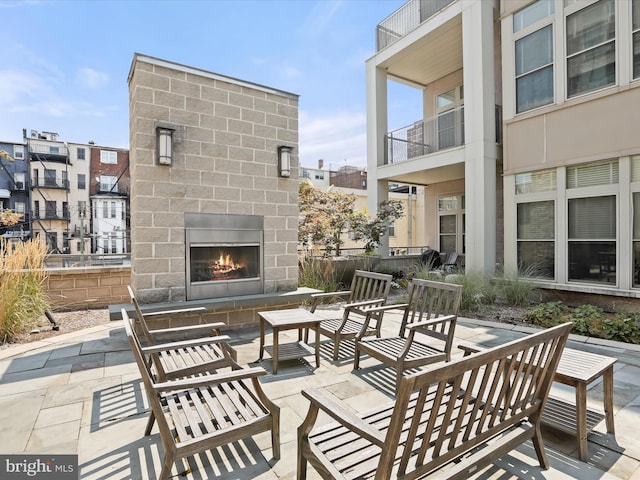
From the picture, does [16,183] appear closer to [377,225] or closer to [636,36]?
[377,225]

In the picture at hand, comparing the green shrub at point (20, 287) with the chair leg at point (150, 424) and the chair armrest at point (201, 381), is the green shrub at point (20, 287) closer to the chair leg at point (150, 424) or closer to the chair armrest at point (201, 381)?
the chair leg at point (150, 424)

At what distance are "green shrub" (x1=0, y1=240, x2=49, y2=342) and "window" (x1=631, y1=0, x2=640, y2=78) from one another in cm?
1061

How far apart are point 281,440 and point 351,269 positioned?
6.18m

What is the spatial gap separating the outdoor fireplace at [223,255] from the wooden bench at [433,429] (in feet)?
11.5

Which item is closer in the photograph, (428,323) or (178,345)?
(178,345)

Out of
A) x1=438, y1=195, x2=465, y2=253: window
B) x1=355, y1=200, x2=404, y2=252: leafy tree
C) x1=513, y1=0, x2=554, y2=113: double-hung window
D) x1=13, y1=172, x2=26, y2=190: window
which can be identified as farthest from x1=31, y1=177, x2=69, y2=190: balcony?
x1=513, y1=0, x2=554, y2=113: double-hung window

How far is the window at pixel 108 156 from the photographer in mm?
29844

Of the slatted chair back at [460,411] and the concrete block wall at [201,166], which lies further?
the concrete block wall at [201,166]

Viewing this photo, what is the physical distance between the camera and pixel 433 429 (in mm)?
1596

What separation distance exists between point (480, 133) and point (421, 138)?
3031 millimetres

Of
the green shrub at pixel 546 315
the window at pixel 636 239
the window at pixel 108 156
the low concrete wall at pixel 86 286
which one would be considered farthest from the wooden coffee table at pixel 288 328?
the window at pixel 108 156

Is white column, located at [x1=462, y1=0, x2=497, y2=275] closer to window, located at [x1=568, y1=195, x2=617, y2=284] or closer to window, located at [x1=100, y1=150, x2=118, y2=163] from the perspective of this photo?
window, located at [x1=568, y1=195, x2=617, y2=284]

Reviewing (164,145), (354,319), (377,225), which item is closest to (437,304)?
(354,319)

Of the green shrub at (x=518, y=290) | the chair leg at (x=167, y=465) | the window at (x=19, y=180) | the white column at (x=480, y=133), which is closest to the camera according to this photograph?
the chair leg at (x=167, y=465)
